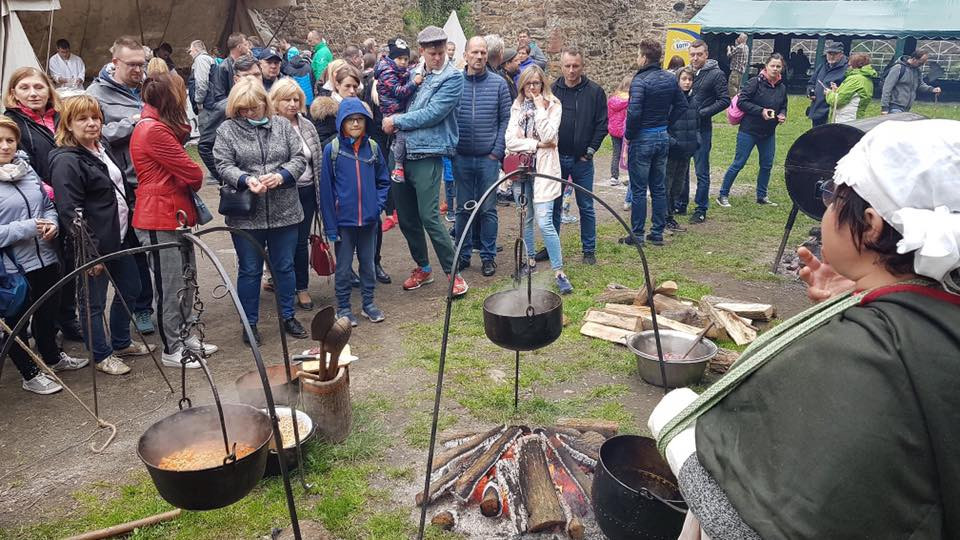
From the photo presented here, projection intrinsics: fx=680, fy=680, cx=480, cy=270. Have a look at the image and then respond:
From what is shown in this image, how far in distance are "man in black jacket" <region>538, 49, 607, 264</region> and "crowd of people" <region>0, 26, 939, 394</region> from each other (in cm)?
2

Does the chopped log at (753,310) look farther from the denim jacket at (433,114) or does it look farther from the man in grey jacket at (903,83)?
the man in grey jacket at (903,83)

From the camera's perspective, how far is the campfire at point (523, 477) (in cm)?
328

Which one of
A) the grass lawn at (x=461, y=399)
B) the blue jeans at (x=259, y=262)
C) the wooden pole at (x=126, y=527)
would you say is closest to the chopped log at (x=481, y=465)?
the grass lawn at (x=461, y=399)

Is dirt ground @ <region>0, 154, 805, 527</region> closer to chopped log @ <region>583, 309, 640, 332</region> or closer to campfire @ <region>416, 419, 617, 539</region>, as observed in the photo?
campfire @ <region>416, 419, 617, 539</region>

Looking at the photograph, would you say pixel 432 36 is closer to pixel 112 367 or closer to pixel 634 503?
pixel 112 367

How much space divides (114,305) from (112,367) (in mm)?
493

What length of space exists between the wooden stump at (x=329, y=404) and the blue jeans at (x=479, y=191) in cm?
292

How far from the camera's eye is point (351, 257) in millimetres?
5625

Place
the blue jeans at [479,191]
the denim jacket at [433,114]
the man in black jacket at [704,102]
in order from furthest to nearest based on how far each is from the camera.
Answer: the man in black jacket at [704,102] → the blue jeans at [479,191] → the denim jacket at [433,114]

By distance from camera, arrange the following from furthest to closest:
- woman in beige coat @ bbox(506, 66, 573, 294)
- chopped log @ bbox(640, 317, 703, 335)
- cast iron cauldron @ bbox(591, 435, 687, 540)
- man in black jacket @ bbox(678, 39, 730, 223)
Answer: man in black jacket @ bbox(678, 39, 730, 223) < woman in beige coat @ bbox(506, 66, 573, 294) < chopped log @ bbox(640, 317, 703, 335) < cast iron cauldron @ bbox(591, 435, 687, 540)

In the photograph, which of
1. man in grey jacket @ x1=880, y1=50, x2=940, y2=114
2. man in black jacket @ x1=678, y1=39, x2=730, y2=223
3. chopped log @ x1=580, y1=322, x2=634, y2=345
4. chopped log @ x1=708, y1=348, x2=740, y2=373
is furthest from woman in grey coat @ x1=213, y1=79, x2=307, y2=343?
man in grey jacket @ x1=880, y1=50, x2=940, y2=114

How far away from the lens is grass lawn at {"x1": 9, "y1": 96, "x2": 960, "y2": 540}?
135 inches

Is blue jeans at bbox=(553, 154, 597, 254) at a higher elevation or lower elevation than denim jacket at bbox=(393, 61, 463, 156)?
lower

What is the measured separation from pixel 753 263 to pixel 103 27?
11882 millimetres
